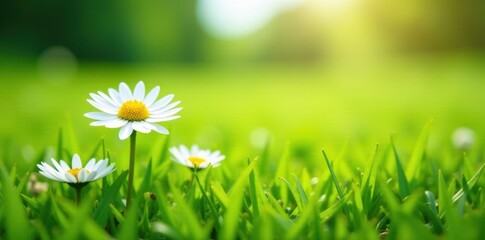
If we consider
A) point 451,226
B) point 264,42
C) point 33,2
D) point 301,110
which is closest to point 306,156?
point 451,226

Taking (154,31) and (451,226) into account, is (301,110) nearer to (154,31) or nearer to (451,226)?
(451,226)

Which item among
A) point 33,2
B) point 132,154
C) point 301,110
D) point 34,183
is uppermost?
point 33,2

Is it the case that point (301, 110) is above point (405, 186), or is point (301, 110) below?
below

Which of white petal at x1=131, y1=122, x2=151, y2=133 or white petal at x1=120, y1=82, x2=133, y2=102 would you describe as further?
white petal at x1=120, y1=82, x2=133, y2=102

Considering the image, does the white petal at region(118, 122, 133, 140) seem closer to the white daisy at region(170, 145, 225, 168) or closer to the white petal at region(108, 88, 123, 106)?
the white petal at region(108, 88, 123, 106)

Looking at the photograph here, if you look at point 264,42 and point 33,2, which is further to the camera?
point 264,42

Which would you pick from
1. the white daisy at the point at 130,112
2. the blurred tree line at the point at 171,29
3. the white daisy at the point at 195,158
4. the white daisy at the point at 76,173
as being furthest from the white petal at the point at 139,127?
the blurred tree line at the point at 171,29

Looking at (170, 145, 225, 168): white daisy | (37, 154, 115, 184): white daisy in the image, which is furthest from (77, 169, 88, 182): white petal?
(170, 145, 225, 168): white daisy

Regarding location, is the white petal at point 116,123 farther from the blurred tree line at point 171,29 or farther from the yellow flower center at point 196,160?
the blurred tree line at point 171,29
